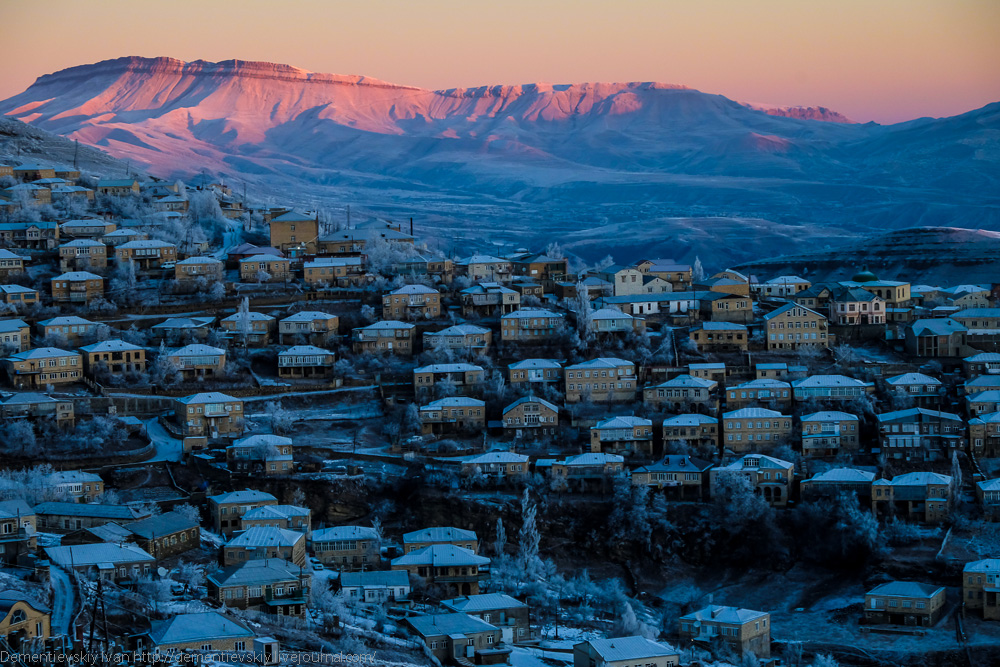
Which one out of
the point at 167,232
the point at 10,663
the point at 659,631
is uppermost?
the point at 167,232

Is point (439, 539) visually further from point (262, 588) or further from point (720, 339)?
point (720, 339)

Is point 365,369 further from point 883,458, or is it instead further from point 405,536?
point 883,458

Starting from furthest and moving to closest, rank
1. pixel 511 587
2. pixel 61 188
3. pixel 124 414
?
pixel 61 188, pixel 124 414, pixel 511 587

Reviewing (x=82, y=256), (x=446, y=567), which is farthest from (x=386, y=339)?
(x=446, y=567)

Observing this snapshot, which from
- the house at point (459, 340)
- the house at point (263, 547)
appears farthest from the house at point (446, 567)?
the house at point (459, 340)

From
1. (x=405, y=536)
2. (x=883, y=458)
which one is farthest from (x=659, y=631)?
(x=883, y=458)
